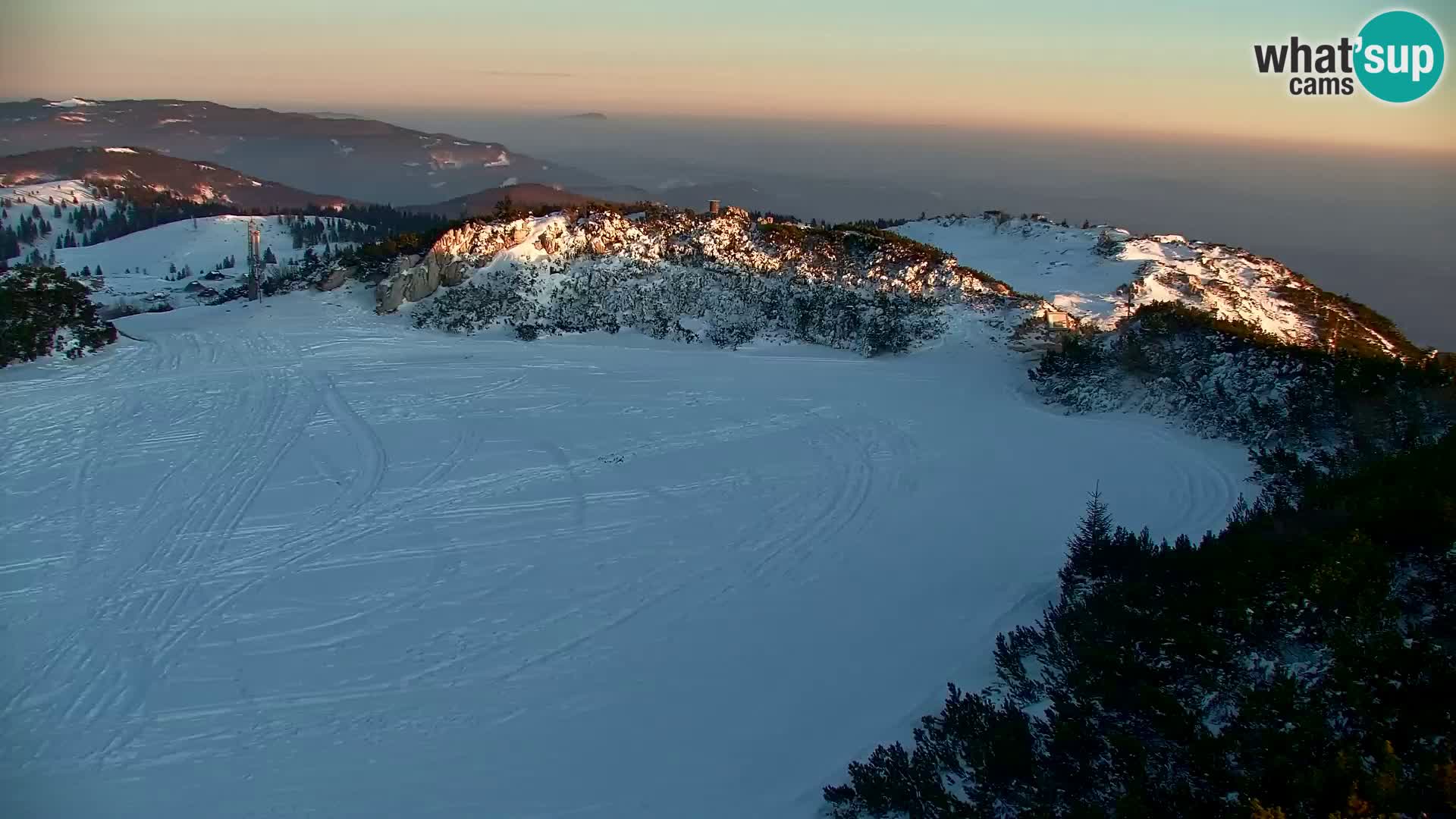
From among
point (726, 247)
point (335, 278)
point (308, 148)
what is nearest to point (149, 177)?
point (308, 148)

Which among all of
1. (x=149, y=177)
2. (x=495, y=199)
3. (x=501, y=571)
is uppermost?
(x=149, y=177)

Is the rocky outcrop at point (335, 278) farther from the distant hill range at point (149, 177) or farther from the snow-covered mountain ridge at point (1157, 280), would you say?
the distant hill range at point (149, 177)

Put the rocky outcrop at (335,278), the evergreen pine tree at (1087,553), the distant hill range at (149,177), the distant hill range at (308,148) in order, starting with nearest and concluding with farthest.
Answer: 1. the evergreen pine tree at (1087,553)
2. the rocky outcrop at (335,278)
3. the distant hill range at (149,177)
4. the distant hill range at (308,148)

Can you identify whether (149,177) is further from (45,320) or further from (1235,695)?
(1235,695)

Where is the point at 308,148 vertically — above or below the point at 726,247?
above

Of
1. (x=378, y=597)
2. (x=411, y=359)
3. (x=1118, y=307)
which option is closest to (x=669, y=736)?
(x=378, y=597)

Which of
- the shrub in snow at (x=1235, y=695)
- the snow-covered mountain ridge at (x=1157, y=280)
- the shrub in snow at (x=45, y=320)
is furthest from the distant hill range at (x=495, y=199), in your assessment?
the shrub in snow at (x=1235, y=695)

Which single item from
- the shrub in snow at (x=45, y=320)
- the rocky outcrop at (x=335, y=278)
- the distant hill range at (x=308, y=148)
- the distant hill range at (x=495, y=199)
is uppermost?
the distant hill range at (x=308, y=148)
